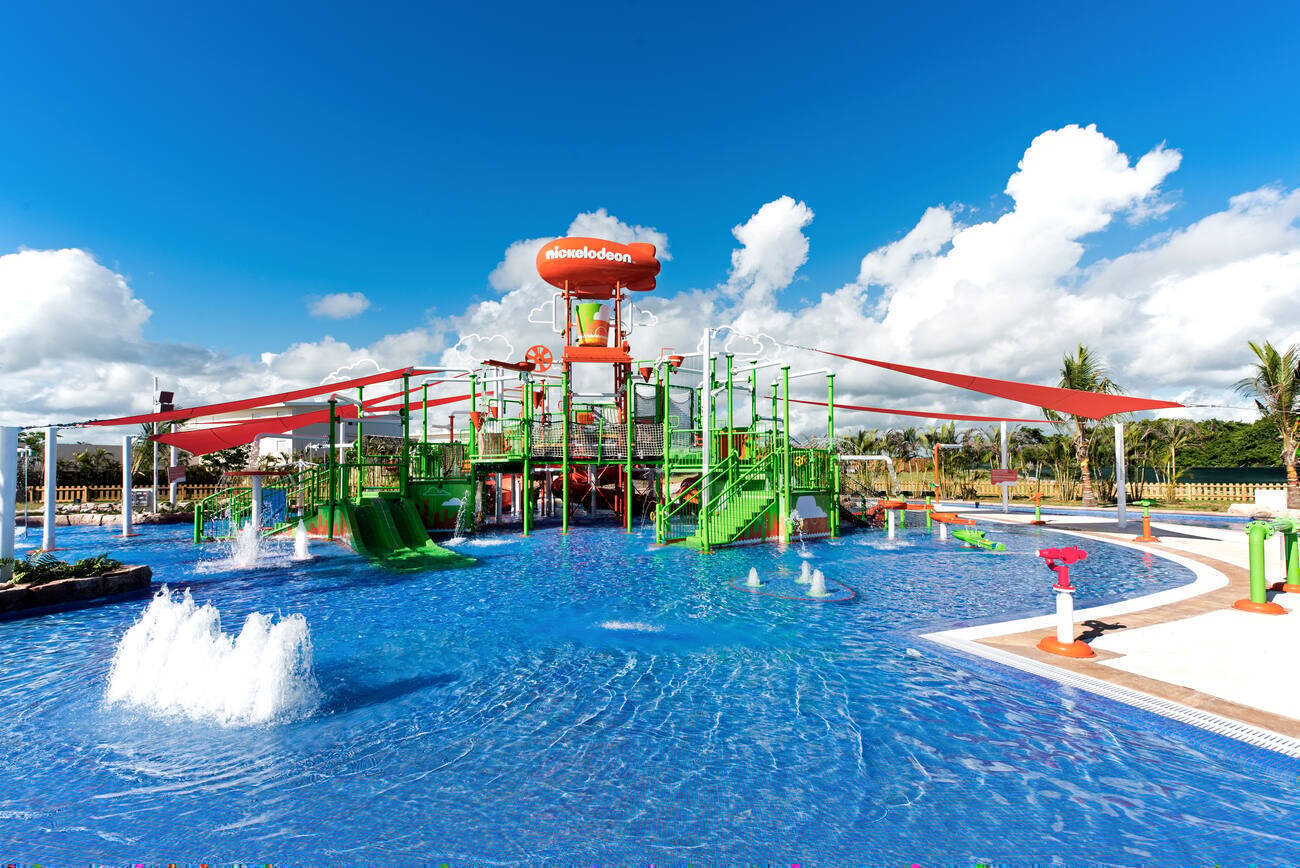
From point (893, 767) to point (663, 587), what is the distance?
24.8 feet

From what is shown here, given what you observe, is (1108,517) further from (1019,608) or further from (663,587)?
(663,587)

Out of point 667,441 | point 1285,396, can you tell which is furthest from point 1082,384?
point 667,441

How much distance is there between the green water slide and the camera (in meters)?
15.9

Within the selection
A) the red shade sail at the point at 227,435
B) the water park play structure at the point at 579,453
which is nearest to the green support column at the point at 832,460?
the water park play structure at the point at 579,453

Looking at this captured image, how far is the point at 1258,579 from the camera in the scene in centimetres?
912

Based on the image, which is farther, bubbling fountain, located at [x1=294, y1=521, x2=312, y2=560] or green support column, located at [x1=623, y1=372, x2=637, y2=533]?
green support column, located at [x1=623, y1=372, x2=637, y2=533]

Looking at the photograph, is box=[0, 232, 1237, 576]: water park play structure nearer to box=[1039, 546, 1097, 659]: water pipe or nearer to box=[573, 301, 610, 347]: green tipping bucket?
box=[573, 301, 610, 347]: green tipping bucket

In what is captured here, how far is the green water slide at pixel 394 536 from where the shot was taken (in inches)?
624

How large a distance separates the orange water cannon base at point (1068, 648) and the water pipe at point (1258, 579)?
12.8 ft

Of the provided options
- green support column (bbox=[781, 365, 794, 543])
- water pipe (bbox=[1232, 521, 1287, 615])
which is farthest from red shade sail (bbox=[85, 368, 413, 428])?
water pipe (bbox=[1232, 521, 1287, 615])

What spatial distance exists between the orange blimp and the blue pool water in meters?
20.4

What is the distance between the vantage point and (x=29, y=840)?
12.8 feet

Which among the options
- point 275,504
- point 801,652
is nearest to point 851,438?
point 275,504

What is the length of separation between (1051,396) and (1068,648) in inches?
314
